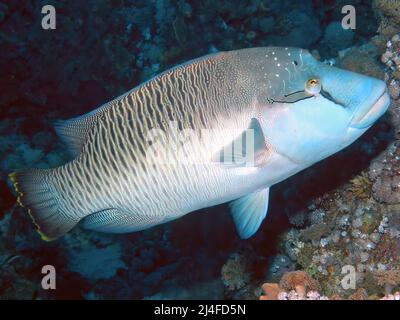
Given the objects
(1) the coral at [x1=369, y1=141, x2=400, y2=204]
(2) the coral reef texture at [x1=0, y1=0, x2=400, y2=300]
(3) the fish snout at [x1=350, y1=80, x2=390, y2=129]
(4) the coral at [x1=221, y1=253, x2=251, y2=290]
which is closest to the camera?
(3) the fish snout at [x1=350, y1=80, x2=390, y2=129]

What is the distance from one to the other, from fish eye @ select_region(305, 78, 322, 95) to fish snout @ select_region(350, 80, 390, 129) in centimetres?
30

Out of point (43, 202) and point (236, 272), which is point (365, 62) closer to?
point (236, 272)

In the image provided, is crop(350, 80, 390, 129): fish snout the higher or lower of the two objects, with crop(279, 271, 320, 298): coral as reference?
higher

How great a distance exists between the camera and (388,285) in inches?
128

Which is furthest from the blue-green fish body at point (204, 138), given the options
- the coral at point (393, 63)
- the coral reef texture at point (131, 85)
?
the coral reef texture at point (131, 85)

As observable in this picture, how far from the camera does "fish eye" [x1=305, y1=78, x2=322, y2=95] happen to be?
101 inches

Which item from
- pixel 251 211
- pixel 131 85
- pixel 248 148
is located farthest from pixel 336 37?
pixel 248 148

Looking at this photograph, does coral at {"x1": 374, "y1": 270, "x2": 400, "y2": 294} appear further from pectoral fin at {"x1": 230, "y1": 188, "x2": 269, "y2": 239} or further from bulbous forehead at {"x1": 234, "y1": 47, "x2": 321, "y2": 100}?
bulbous forehead at {"x1": 234, "y1": 47, "x2": 321, "y2": 100}

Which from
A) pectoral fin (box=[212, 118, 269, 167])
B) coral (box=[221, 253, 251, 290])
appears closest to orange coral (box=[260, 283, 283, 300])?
pectoral fin (box=[212, 118, 269, 167])

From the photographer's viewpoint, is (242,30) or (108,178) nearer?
(108,178)
